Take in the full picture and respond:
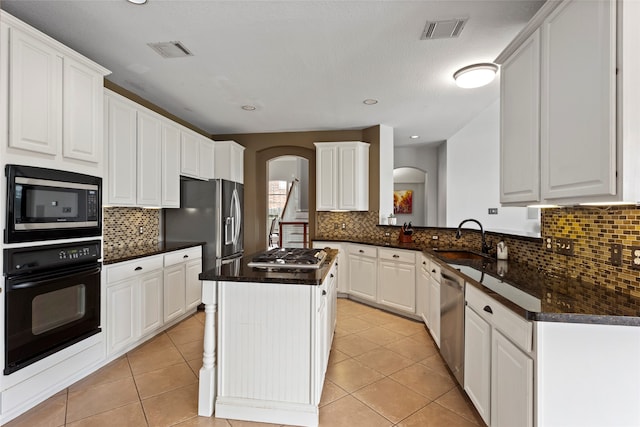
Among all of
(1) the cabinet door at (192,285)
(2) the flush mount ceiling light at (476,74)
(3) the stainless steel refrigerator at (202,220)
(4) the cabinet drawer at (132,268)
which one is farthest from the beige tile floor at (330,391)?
(2) the flush mount ceiling light at (476,74)

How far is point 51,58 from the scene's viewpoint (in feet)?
6.97

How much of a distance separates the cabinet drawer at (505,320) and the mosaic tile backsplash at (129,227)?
133 inches

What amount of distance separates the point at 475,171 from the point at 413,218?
2.58m

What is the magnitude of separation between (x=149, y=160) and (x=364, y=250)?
9.33ft

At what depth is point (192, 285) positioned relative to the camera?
3.88 metres

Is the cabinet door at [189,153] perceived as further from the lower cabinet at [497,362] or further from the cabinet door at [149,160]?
the lower cabinet at [497,362]

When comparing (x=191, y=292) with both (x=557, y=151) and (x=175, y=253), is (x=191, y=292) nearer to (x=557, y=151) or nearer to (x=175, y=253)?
(x=175, y=253)

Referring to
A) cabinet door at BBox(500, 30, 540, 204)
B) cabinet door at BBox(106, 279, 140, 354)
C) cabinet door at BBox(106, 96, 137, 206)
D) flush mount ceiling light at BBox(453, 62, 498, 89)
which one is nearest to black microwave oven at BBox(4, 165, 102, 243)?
cabinet door at BBox(106, 96, 137, 206)

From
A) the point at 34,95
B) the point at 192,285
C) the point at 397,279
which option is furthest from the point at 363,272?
the point at 34,95

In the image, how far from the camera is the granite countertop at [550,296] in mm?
1302

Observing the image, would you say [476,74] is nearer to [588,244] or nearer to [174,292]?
[588,244]

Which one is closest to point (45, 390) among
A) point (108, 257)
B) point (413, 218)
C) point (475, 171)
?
point (108, 257)

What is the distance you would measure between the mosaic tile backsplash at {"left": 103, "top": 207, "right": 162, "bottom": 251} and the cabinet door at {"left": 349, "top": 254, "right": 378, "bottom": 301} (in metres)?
2.67

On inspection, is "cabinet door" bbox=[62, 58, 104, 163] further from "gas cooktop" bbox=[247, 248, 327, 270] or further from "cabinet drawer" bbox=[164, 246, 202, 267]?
"gas cooktop" bbox=[247, 248, 327, 270]
